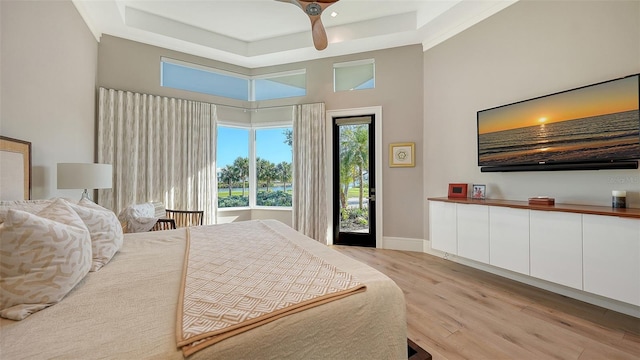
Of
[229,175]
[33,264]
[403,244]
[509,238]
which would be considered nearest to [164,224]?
[229,175]

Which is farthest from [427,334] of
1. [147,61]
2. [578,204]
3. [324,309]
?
[147,61]

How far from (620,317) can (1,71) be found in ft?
15.7

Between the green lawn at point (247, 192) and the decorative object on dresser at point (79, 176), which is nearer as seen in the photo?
the decorative object on dresser at point (79, 176)

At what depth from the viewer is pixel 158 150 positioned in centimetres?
380

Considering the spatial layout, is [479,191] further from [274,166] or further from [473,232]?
[274,166]

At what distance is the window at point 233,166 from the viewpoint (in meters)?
4.57

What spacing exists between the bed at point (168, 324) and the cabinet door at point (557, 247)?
1828 mm

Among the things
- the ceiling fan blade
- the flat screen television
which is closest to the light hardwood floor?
the flat screen television

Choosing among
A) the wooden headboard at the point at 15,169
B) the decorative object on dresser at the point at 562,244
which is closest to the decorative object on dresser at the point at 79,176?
the wooden headboard at the point at 15,169

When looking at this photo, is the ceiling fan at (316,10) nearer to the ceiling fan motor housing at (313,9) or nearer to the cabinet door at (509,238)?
the ceiling fan motor housing at (313,9)

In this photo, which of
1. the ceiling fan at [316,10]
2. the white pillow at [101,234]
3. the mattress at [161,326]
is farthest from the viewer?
the ceiling fan at [316,10]

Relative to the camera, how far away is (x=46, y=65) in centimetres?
220

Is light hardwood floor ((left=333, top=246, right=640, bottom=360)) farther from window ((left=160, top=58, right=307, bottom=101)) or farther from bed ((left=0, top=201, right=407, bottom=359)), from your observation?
window ((left=160, top=58, right=307, bottom=101))

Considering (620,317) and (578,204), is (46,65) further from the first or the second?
(620,317)
